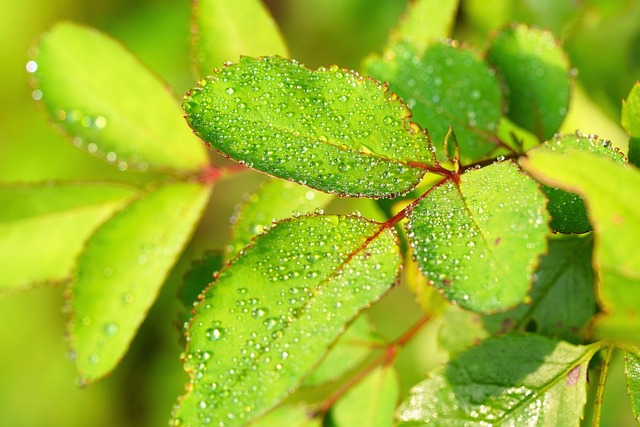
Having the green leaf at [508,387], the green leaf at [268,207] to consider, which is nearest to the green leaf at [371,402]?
the green leaf at [508,387]

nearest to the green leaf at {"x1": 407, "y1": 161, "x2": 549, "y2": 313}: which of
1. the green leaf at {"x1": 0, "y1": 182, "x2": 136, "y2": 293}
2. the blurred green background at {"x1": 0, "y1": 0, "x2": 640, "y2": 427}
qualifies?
the green leaf at {"x1": 0, "y1": 182, "x2": 136, "y2": 293}

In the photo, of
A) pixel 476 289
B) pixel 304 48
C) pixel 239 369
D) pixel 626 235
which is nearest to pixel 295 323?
pixel 239 369

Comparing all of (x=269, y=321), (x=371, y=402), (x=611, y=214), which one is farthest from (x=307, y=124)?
(x=371, y=402)

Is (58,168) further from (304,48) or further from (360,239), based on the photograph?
(360,239)

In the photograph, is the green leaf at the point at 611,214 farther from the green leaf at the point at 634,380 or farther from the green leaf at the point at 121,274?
the green leaf at the point at 121,274

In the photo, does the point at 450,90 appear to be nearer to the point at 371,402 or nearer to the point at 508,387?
the point at 508,387

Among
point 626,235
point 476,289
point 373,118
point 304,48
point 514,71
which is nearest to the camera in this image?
point 626,235

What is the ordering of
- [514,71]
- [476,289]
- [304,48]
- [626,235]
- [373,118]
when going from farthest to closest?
1. [304,48]
2. [514,71]
3. [373,118]
4. [476,289]
5. [626,235]
